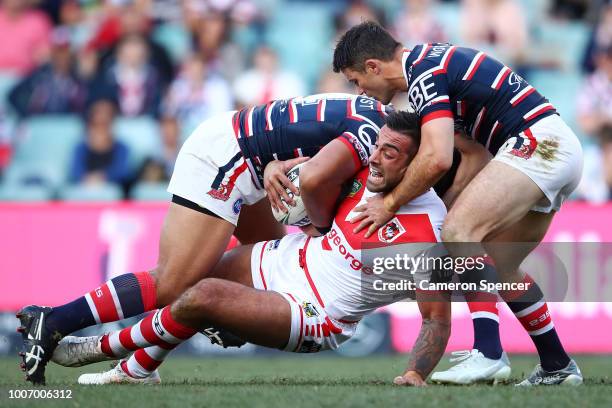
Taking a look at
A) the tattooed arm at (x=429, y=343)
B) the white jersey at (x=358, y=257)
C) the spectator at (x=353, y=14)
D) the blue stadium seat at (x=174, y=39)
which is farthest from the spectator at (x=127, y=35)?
the tattooed arm at (x=429, y=343)

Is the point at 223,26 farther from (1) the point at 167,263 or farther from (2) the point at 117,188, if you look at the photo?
(1) the point at 167,263

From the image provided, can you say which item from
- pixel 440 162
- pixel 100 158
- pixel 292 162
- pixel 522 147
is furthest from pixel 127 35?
pixel 440 162

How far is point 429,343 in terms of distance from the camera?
5.49 m

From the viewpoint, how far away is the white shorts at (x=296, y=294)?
18.4 ft

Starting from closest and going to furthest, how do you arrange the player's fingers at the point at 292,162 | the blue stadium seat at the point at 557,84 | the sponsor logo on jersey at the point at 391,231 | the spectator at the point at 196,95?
the sponsor logo on jersey at the point at 391,231 → the player's fingers at the point at 292,162 → the spectator at the point at 196,95 → the blue stadium seat at the point at 557,84

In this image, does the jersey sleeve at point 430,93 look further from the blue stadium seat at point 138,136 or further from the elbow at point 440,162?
the blue stadium seat at point 138,136

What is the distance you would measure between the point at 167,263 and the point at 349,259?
1234mm

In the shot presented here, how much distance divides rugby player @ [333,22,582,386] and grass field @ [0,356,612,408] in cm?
76

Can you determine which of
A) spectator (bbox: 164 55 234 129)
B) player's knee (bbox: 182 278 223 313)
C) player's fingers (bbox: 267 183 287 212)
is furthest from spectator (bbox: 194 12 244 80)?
player's knee (bbox: 182 278 223 313)

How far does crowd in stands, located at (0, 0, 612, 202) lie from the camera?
12.8 metres

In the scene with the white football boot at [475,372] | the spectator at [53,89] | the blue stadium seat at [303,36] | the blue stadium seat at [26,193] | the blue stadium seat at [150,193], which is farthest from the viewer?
Answer: the blue stadium seat at [303,36]

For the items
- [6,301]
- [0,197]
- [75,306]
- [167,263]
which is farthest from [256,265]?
[0,197]

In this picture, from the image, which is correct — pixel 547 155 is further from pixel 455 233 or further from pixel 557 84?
pixel 557 84

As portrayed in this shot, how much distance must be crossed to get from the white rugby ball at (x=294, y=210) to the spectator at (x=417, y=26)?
7566mm
